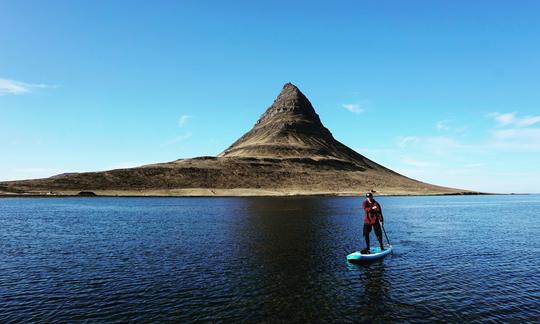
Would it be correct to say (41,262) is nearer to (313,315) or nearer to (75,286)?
(75,286)

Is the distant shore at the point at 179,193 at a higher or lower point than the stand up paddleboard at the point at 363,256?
higher

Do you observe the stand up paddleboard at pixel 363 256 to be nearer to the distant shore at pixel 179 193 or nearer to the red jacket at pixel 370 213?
the red jacket at pixel 370 213

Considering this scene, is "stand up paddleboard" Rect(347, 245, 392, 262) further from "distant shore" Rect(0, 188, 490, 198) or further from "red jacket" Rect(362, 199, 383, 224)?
"distant shore" Rect(0, 188, 490, 198)

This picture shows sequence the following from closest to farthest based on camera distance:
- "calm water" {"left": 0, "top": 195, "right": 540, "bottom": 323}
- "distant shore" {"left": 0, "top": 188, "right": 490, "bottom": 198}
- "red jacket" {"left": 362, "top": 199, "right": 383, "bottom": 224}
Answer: "calm water" {"left": 0, "top": 195, "right": 540, "bottom": 323} < "red jacket" {"left": 362, "top": 199, "right": 383, "bottom": 224} < "distant shore" {"left": 0, "top": 188, "right": 490, "bottom": 198}

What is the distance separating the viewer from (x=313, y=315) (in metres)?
18.0

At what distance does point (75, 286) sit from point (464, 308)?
21938 mm

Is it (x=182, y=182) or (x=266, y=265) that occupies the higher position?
(x=182, y=182)

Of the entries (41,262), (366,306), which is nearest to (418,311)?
(366,306)

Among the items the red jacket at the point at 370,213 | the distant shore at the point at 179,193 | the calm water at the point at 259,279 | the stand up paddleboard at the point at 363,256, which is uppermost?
the distant shore at the point at 179,193

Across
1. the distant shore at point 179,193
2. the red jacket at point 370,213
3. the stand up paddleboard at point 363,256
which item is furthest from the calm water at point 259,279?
the distant shore at point 179,193

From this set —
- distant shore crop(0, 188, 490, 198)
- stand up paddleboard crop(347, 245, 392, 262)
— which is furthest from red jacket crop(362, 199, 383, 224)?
distant shore crop(0, 188, 490, 198)

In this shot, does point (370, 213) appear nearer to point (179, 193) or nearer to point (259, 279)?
point (259, 279)

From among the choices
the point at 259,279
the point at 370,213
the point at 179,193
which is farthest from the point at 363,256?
the point at 179,193

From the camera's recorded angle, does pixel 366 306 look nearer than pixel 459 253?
Yes
